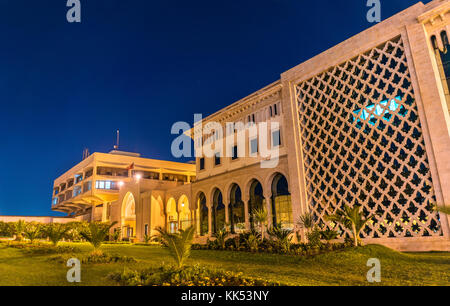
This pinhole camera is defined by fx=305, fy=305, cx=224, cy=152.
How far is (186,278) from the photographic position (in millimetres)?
6633

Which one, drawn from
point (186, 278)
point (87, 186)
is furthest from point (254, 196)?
point (87, 186)

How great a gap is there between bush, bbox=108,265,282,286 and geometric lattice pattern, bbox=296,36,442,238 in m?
9.74

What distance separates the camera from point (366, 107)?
1520cm

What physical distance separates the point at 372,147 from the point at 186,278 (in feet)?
38.9

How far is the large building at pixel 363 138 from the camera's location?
42.7 ft

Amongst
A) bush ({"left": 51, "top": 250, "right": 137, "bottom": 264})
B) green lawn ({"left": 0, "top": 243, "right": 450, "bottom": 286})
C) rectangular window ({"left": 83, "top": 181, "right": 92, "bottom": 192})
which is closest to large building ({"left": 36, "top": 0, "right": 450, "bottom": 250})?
green lawn ({"left": 0, "top": 243, "right": 450, "bottom": 286})

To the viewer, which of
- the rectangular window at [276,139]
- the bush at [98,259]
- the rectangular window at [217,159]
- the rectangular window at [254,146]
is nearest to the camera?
the bush at [98,259]

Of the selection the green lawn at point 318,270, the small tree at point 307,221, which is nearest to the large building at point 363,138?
the small tree at point 307,221

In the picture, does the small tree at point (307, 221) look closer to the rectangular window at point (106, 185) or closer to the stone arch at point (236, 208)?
the stone arch at point (236, 208)

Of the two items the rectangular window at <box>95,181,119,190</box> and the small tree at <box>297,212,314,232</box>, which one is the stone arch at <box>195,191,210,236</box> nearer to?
the small tree at <box>297,212,314,232</box>

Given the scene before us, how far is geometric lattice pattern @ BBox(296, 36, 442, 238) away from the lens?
13320mm

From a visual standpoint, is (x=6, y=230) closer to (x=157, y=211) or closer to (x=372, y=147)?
(x=157, y=211)

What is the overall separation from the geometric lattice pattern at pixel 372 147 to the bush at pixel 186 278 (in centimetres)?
974
